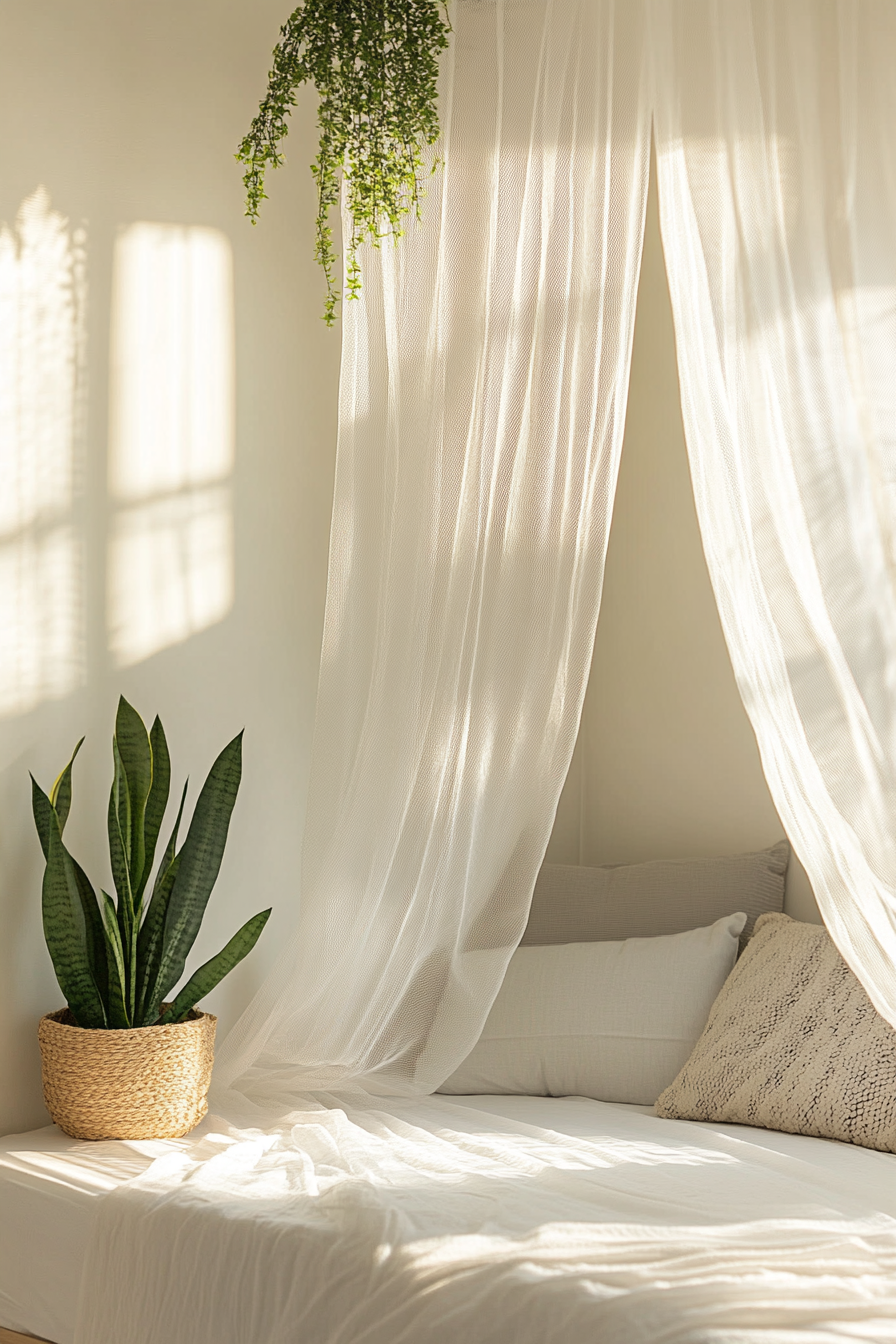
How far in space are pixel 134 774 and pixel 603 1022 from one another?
1.13 meters

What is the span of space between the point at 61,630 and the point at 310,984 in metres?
0.85

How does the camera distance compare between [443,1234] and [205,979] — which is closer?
[443,1234]

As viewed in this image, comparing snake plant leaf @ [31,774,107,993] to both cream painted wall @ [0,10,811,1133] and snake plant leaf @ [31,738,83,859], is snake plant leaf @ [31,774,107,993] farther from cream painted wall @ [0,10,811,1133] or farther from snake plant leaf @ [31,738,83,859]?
cream painted wall @ [0,10,811,1133]

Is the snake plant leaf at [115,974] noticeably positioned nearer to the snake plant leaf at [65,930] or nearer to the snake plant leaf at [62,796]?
the snake plant leaf at [65,930]

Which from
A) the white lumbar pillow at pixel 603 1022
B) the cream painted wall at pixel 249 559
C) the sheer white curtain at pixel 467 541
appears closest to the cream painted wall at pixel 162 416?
the cream painted wall at pixel 249 559

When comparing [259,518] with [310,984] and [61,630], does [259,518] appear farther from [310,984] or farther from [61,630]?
[310,984]

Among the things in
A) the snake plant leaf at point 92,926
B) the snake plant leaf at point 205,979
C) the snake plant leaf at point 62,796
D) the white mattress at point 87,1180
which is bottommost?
the white mattress at point 87,1180

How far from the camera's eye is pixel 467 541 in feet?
7.95

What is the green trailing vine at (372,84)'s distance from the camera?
234 cm

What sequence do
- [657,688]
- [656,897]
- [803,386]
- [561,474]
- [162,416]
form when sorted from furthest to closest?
[657,688] < [656,897] < [162,416] < [561,474] < [803,386]

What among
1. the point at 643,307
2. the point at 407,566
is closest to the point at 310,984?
→ the point at 407,566

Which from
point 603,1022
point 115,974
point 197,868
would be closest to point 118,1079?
point 115,974

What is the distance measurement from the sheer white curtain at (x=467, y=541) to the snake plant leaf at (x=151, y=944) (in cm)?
24

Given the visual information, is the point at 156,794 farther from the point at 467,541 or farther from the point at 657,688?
the point at 657,688
